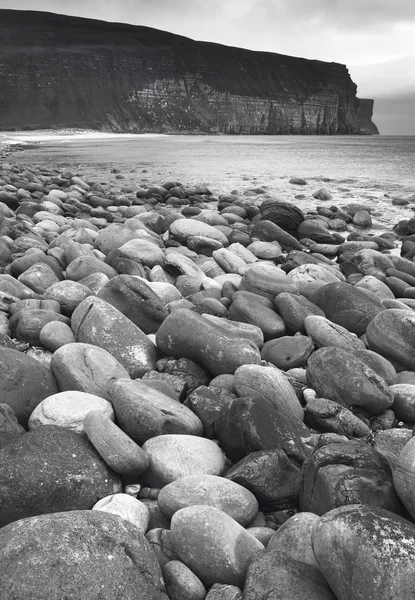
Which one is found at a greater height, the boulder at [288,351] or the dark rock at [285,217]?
the dark rock at [285,217]

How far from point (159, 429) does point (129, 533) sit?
0.86m

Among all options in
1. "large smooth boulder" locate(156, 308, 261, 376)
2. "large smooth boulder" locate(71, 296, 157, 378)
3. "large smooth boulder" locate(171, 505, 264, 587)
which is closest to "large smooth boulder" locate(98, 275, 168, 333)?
"large smooth boulder" locate(71, 296, 157, 378)

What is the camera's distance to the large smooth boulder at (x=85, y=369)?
3.04 m

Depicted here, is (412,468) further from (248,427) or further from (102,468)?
(102,468)

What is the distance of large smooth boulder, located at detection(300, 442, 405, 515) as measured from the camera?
7.43ft

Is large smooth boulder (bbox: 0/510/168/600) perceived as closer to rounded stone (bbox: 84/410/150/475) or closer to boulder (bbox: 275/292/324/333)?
rounded stone (bbox: 84/410/150/475)

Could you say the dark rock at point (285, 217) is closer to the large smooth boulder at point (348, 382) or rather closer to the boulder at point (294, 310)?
the boulder at point (294, 310)

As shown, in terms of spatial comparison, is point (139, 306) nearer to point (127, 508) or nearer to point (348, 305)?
point (348, 305)

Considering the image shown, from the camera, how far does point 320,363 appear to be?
337 cm

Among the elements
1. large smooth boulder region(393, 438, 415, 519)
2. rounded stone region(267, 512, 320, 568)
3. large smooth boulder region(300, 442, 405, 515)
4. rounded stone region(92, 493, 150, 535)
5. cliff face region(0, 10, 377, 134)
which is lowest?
rounded stone region(92, 493, 150, 535)

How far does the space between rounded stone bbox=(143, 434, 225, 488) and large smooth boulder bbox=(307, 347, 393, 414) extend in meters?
0.91

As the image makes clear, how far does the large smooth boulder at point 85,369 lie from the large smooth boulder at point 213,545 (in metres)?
1.15

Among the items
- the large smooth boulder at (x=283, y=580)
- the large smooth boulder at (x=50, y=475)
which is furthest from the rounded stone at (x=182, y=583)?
the large smooth boulder at (x=50, y=475)

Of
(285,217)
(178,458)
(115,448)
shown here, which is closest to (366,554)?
(178,458)
